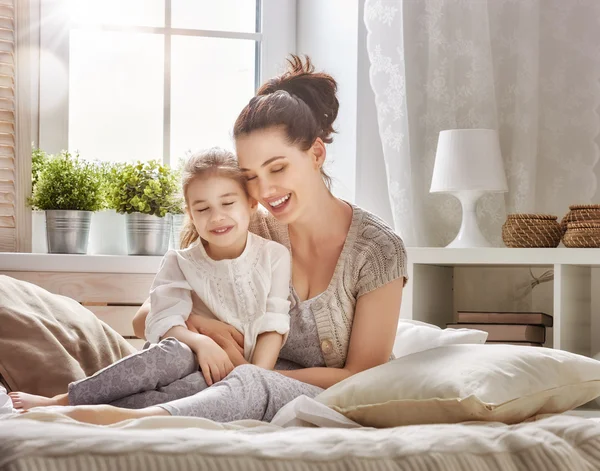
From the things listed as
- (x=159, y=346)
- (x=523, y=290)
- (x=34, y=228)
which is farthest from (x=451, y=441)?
(x=34, y=228)

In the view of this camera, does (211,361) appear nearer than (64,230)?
Yes

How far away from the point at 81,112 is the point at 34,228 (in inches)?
17.8

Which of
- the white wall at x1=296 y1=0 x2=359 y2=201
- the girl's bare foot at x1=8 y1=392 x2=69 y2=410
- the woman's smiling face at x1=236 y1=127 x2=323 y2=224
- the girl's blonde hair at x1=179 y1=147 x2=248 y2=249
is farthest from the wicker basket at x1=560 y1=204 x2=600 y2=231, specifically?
the girl's bare foot at x1=8 y1=392 x2=69 y2=410

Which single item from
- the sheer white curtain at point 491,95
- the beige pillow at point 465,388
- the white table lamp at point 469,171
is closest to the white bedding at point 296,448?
the beige pillow at point 465,388

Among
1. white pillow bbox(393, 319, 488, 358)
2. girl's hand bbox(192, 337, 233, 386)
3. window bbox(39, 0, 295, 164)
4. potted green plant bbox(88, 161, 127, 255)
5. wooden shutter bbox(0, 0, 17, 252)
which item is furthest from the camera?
window bbox(39, 0, 295, 164)

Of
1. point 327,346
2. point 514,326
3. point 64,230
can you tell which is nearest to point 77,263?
point 64,230

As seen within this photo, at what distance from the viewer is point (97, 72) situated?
303 cm

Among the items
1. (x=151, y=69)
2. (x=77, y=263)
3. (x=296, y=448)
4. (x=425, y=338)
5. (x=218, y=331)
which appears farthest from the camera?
(x=151, y=69)

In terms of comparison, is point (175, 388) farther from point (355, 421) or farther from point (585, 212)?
point (585, 212)

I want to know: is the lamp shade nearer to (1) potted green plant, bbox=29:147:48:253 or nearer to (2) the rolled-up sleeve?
(2) the rolled-up sleeve

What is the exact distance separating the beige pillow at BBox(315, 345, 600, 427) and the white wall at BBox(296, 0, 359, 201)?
1.48 m

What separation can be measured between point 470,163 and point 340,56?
0.66 metres

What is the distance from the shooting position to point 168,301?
5.40 ft

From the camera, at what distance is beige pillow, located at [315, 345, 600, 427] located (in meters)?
1.23
